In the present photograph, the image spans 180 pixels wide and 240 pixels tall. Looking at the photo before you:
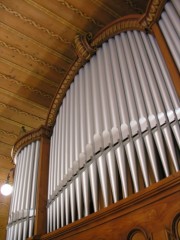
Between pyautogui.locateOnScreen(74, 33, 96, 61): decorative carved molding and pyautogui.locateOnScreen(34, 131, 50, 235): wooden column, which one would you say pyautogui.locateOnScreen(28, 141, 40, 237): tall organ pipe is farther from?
pyautogui.locateOnScreen(74, 33, 96, 61): decorative carved molding

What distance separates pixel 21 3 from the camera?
148 inches

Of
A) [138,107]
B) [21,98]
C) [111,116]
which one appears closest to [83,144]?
[111,116]

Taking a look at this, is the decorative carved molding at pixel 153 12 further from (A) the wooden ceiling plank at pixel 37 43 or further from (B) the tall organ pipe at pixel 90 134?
(A) the wooden ceiling plank at pixel 37 43

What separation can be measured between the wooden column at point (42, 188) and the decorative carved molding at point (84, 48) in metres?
1.20

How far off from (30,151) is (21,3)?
1944mm

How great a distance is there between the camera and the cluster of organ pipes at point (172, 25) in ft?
8.03

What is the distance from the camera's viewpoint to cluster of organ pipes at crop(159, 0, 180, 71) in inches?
96.3

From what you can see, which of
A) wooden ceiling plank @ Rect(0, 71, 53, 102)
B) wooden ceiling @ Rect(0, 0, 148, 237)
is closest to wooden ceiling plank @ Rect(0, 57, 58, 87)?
wooden ceiling @ Rect(0, 0, 148, 237)

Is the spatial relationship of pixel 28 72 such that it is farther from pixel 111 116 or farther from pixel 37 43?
pixel 111 116

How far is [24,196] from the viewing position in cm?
348

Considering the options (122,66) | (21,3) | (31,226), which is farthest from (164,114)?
(21,3)

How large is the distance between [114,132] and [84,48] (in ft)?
5.59

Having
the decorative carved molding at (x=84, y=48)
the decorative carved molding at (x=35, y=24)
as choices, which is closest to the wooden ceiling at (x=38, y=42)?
the decorative carved molding at (x=35, y=24)

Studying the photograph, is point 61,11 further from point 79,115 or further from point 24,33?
point 79,115
